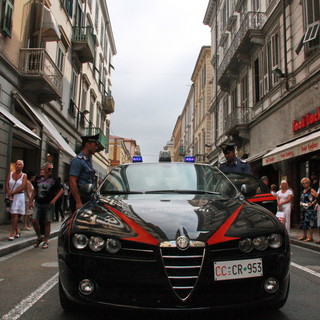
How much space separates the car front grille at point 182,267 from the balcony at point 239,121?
1726 centimetres

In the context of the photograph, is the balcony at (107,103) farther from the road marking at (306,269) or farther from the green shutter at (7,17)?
the road marking at (306,269)

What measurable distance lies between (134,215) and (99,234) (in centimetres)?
40

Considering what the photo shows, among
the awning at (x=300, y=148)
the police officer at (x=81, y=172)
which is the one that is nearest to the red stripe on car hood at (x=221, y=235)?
the police officer at (x=81, y=172)

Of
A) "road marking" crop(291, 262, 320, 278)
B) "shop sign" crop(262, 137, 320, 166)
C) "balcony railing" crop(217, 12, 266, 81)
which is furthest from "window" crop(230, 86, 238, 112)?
"road marking" crop(291, 262, 320, 278)

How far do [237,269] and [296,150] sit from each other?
8995 mm

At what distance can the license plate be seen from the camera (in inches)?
99.2

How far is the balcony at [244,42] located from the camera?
17.4 meters

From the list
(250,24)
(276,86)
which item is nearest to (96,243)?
(276,86)

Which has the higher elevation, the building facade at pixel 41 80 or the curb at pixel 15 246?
the building facade at pixel 41 80

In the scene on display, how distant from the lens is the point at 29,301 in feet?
11.6

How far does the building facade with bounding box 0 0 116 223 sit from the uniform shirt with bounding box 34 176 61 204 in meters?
2.42

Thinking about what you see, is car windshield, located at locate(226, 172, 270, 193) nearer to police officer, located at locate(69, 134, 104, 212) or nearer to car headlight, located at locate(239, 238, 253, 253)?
police officer, located at locate(69, 134, 104, 212)

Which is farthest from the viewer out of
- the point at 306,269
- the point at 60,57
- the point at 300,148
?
the point at 60,57

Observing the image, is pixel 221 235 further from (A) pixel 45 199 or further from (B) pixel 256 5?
(B) pixel 256 5
